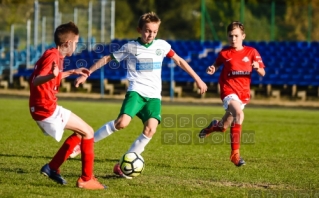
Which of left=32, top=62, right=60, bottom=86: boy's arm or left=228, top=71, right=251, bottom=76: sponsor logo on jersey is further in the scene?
left=228, top=71, right=251, bottom=76: sponsor logo on jersey

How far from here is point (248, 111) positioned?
20297mm

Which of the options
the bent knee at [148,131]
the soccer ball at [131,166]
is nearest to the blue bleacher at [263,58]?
the bent knee at [148,131]

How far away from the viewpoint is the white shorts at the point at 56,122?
266 inches

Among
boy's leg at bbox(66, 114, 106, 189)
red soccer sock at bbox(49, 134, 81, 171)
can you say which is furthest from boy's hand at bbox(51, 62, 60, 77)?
red soccer sock at bbox(49, 134, 81, 171)

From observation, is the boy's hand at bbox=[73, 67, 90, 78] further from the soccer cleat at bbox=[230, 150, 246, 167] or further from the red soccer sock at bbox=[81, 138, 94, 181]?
the soccer cleat at bbox=[230, 150, 246, 167]

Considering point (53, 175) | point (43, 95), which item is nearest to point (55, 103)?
point (43, 95)

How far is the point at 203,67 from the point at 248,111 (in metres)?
5.86

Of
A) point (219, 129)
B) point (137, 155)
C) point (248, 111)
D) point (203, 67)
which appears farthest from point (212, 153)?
point (203, 67)

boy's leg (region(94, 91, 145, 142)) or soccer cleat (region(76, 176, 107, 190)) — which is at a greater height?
boy's leg (region(94, 91, 145, 142))

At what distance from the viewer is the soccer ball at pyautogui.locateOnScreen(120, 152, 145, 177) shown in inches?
294

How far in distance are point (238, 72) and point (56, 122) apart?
11.7 feet

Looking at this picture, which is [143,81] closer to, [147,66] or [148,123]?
[147,66]

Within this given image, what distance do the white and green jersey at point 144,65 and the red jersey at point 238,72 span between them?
174cm

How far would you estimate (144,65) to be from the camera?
314 inches
